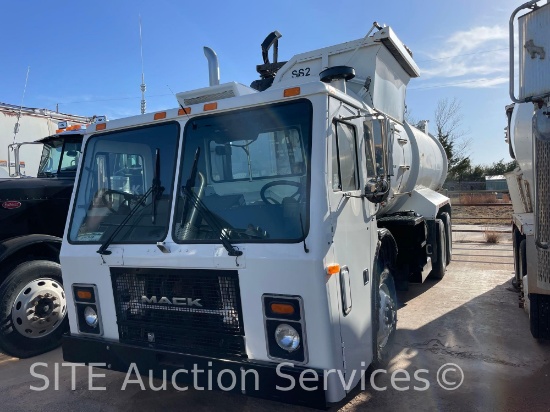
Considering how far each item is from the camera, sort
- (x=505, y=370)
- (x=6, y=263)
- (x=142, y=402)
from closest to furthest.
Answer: (x=142, y=402), (x=505, y=370), (x=6, y=263)

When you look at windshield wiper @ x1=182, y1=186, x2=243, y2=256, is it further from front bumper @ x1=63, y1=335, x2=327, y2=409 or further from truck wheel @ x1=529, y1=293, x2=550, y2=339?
truck wheel @ x1=529, y1=293, x2=550, y2=339

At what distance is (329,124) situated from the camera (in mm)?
2924

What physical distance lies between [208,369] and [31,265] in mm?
2930

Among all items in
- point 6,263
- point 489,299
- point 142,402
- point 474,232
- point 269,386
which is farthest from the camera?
point 474,232

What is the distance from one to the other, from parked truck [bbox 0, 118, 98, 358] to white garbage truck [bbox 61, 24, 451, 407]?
1447 millimetres

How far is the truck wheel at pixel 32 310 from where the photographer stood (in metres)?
4.51

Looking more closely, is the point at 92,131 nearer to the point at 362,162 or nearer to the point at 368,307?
the point at 362,162

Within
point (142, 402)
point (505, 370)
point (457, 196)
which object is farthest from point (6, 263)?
point (457, 196)

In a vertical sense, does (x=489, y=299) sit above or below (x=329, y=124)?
below

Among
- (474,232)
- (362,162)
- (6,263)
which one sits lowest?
(474,232)

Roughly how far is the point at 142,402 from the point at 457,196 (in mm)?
20799

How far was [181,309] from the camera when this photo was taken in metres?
3.10

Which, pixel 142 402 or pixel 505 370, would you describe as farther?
pixel 505 370

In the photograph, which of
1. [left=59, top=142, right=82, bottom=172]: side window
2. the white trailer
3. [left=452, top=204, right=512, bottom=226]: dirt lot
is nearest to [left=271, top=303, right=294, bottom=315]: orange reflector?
[left=59, top=142, right=82, bottom=172]: side window
